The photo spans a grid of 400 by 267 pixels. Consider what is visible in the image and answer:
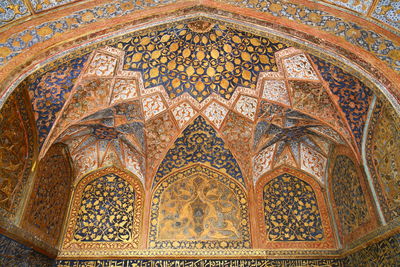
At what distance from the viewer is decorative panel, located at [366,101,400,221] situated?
5734 mm

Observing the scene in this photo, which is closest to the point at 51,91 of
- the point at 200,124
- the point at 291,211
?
the point at 200,124

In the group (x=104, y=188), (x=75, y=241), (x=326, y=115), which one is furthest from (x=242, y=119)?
(x=75, y=241)

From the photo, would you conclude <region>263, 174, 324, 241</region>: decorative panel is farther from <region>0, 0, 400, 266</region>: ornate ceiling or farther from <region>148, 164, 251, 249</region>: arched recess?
<region>148, 164, 251, 249</region>: arched recess

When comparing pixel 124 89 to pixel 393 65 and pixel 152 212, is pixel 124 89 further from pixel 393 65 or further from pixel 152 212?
pixel 393 65

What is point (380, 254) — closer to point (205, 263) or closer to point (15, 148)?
point (205, 263)

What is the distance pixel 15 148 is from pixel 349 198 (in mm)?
7001

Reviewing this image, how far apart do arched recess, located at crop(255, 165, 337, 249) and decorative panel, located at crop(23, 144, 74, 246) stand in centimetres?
476

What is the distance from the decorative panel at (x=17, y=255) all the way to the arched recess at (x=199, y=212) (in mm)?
2350

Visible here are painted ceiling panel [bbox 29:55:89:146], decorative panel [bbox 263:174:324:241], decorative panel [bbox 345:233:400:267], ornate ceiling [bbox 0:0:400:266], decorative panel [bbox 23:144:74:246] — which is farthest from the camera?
decorative panel [bbox 263:174:324:241]

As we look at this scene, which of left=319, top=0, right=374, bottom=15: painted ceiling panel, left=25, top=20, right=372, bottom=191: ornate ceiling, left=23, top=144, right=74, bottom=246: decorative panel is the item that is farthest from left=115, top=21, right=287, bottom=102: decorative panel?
left=23, top=144, right=74, bottom=246: decorative panel

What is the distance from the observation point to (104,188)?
27.7 feet

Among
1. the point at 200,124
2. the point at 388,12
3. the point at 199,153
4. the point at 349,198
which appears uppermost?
the point at 200,124

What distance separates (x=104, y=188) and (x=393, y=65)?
6.89m

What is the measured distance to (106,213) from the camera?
8.08 meters
